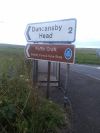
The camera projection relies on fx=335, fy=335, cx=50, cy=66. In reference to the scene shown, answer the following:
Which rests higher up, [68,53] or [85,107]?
[68,53]

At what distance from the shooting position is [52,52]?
839 centimetres

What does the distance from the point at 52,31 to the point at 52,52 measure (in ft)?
1.80

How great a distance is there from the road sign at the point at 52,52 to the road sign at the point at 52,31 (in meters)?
0.16

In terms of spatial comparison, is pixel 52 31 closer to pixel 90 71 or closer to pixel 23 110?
pixel 23 110

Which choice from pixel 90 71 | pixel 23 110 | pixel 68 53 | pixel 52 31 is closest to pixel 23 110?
pixel 23 110

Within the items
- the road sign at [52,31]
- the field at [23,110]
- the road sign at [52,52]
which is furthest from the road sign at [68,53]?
the field at [23,110]

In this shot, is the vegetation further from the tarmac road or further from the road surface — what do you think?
the road surface

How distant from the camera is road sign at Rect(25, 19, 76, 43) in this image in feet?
25.6

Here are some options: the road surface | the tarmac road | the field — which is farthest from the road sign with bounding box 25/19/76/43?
the road surface

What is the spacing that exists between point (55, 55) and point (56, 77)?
3.79m

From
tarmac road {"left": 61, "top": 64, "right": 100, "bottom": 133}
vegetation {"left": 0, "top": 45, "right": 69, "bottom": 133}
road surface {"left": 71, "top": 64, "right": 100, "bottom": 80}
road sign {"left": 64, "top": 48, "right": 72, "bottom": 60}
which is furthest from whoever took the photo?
road surface {"left": 71, "top": 64, "right": 100, "bottom": 80}

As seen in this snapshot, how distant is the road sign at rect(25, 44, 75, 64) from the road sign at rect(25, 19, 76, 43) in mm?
161

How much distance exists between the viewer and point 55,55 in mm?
8250

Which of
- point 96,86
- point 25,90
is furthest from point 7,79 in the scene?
point 96,86
